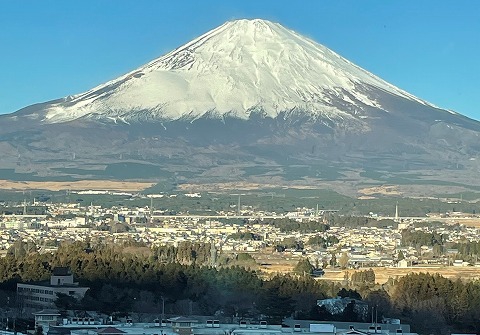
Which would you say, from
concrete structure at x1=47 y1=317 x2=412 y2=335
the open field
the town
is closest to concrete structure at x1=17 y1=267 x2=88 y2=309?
concrete structure at x1=47 y1=317 x2=412 y2=335

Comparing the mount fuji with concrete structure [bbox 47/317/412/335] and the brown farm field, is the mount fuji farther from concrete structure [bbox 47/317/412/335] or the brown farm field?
concrete structure [bbox 47/317/412/335]

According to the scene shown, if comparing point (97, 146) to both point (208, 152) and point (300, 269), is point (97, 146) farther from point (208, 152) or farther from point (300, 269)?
point (300, 269)

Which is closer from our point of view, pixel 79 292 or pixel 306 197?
pixel 79 292

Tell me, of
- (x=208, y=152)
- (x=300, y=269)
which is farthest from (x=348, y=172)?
(x=300, y=269)

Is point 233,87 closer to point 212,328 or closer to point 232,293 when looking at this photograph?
point 232,293

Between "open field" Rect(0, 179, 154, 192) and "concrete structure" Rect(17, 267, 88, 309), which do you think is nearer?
"concrete structure" Rect(17, 267, 88, 309)

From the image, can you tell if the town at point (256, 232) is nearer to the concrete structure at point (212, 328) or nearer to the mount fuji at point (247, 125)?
the concrete structure at point (212, 328)
